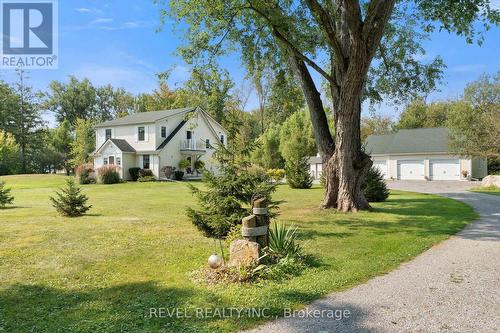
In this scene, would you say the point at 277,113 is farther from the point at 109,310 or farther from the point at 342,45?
the point at 109,310

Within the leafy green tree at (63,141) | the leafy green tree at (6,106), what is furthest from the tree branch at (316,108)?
the leafy green tree at (6,106)

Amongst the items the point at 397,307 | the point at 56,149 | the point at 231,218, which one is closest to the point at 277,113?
the point at 56,149

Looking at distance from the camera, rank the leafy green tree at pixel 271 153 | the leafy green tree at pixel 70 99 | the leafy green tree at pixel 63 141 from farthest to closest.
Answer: the leafy green tree at pixel 70 99 → the leafy green tree at pixel 63 141 → the leafy green tree at pixel 271 153

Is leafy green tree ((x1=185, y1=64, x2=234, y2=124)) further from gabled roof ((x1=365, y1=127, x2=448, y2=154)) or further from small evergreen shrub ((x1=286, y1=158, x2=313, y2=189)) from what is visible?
gabled roof ((x1=365, y1=127, x2=448, y2=154))

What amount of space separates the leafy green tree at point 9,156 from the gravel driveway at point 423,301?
42433mm

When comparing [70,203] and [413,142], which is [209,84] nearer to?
[70,203]

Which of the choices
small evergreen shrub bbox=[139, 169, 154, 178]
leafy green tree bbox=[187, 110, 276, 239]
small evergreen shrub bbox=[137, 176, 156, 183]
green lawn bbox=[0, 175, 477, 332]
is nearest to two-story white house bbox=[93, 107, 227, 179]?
small evergreen shrub bbox=[139, 169, 154, 178]

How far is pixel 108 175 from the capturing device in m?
31.6

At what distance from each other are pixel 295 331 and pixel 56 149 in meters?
59.1

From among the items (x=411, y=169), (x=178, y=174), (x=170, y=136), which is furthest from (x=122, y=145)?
(x=411, y=169)

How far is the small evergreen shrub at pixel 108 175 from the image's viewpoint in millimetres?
31484

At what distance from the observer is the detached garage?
3641cm

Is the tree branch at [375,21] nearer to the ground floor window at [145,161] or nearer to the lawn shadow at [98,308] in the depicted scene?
the lawn shadow at [98,308]

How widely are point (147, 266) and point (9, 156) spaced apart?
46750mm
